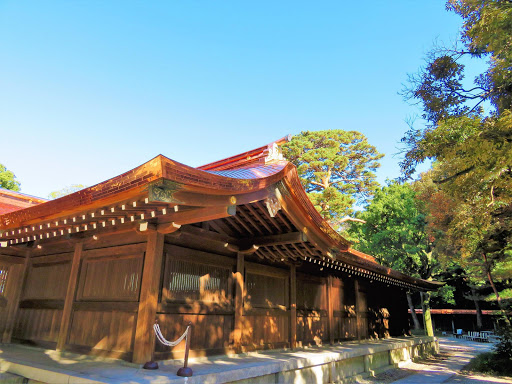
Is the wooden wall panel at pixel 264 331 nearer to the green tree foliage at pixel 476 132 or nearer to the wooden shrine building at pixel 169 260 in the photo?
the wooden shrine building at pixel 169 260

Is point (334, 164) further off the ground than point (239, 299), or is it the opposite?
point (334, 164)

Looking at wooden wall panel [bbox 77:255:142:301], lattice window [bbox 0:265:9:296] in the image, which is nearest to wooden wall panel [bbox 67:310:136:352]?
wooden wall panel [bbox 77:255:142:301]

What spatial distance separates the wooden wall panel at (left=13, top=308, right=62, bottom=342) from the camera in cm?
772

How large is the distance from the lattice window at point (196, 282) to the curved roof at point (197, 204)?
3.54 feet

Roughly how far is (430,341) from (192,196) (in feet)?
56.9

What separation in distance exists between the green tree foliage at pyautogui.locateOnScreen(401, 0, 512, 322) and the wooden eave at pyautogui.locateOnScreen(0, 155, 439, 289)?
3.49 meters

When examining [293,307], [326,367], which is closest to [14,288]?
[293,307]

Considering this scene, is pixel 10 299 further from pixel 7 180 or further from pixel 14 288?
pixel 7 180

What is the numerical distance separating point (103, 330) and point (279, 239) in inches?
159

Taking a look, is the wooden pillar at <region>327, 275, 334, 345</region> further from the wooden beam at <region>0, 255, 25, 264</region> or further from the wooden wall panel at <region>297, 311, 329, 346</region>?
the wooden beam at <region>0, 255, 25, 264</region>

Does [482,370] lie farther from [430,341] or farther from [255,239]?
[255,239]

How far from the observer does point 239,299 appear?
790cm

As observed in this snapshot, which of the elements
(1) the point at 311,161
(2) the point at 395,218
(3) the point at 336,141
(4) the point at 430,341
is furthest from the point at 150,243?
(3) the point at 336,141

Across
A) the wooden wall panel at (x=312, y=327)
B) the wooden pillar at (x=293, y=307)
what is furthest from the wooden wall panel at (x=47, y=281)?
the wooden wall panel at (x=312, y=327)
